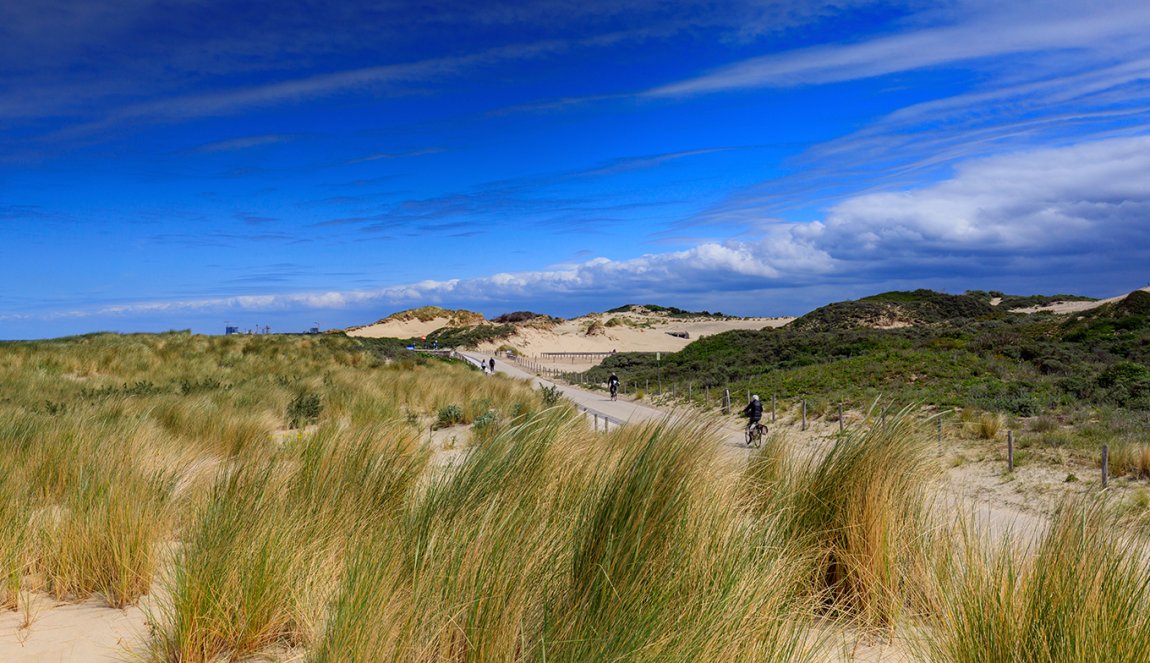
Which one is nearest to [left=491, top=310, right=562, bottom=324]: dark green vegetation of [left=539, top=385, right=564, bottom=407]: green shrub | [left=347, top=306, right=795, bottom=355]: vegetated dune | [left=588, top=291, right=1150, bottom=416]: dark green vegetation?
[left=347, top=306, right=795, bottom=355]: vegetated dune

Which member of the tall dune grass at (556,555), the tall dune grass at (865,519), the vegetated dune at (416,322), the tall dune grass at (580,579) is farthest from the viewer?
the vegetated dune at (416,322)

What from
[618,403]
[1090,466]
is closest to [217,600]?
[1090,466]

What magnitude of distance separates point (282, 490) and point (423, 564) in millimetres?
2276

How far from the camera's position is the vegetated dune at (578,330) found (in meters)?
84.8

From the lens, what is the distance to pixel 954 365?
89.5 ft

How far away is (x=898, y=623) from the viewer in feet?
12.9

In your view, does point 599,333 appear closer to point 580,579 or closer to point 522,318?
point 522,318

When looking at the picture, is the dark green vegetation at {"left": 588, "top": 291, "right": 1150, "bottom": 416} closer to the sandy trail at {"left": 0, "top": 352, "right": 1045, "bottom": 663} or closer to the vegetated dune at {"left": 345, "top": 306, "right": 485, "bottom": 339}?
the sandy trail at {"left": 0, "top": 352, "right": 1045, "bottom": 663}

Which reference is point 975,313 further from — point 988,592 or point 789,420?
point 988,592

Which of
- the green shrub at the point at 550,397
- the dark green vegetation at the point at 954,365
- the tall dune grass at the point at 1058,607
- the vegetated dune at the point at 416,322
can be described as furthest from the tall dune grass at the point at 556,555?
the vegetated dune at the point at 416,322

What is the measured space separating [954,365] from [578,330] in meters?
70.9

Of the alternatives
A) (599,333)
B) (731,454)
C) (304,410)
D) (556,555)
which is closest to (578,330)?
(599,333)

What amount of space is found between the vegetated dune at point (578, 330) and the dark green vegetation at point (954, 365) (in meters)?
31.8

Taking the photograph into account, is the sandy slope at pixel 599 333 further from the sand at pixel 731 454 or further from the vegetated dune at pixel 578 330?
the sand at pixel 731 454
